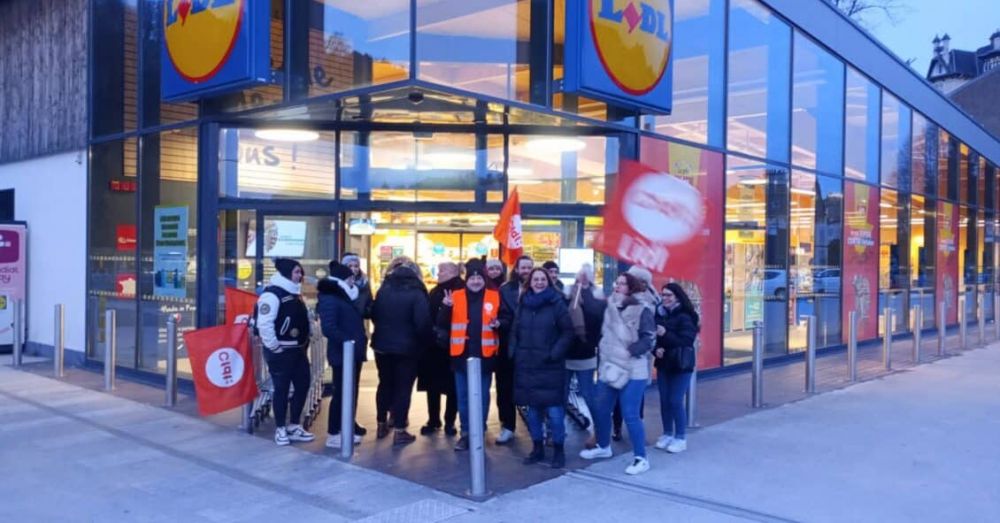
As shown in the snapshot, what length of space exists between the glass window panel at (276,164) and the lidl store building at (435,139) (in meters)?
0.02

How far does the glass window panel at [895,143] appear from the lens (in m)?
18.4

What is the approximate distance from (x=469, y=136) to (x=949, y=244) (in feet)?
55.7

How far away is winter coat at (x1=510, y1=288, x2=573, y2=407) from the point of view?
283 inches

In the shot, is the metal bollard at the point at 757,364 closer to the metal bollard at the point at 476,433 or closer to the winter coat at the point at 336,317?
the metal bollard at the point at 476,433

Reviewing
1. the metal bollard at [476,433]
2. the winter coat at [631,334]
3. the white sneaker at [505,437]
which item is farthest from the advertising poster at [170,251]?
the winter coat at [631,334]

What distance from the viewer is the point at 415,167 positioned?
10.6 metres

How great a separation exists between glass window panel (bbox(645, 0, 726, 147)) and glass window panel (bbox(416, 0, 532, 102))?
2.82 metres

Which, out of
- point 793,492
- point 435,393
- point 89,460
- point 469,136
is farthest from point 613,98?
point 89,460

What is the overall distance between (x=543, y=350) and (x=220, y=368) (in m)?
3.32

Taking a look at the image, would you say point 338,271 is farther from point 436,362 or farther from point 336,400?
point 436,362

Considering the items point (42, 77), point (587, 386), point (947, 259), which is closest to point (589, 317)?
point (587, 386)

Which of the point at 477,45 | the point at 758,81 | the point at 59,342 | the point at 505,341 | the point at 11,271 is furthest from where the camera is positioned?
the point at 11,271

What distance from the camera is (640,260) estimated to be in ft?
29.7

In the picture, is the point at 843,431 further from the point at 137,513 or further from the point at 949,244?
the point at 949,244
